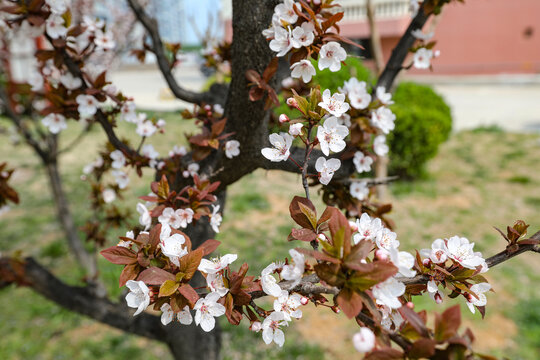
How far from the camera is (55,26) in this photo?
134cm

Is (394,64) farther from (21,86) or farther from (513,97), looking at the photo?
(513,97)

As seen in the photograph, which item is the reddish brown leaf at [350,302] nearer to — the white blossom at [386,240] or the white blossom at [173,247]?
the white blossom at [386,240]

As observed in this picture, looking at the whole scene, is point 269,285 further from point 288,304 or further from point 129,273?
point 129,273

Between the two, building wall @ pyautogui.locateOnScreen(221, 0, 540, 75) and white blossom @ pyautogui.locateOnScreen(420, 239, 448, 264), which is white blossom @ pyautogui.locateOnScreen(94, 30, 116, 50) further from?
building wall @ pyautogui.locateOnScreen(221, 0, 540, 75)

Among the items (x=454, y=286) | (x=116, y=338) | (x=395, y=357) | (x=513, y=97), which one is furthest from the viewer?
(x=513, y=97)

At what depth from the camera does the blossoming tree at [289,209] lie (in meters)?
0.76

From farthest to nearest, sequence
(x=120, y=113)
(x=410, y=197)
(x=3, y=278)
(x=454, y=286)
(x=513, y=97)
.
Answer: (x=513, y=97) < (x=410, y=197) < (x=3, y=278) < (x=120, y=113) < (x=454, y=286)

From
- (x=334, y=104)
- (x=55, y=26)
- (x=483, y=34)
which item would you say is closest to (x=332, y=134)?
(x=334, y=104)

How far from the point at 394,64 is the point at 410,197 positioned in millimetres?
4345

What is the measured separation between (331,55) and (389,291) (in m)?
0.67

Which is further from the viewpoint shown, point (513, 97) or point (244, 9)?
point (513, 97)

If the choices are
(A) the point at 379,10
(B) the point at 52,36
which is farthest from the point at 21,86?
(A) the point at 379,10

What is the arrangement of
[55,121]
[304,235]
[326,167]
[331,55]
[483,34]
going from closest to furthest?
[304,235] → [326,167] → [331,55] → [55,121] → [483,34]

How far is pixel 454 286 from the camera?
0.90 meters
